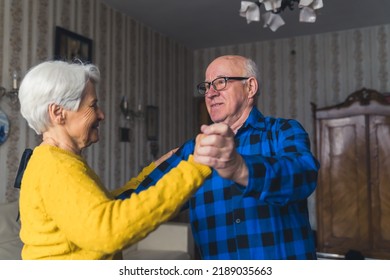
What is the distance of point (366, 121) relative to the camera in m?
3.86

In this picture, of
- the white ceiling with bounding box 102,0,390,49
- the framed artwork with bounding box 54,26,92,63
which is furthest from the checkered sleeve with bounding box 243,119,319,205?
the white ceiling with bounding box 102,0,390,49

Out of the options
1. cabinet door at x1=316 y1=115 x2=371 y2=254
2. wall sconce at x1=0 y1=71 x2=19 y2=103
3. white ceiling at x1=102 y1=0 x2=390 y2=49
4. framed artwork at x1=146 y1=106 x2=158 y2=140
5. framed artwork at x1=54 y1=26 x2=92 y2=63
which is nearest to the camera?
wall sconce at x1=0 y1=71 x2=19 y2=103

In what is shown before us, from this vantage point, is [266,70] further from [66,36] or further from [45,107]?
[45,107]

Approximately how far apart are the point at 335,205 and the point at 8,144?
3.25 meters

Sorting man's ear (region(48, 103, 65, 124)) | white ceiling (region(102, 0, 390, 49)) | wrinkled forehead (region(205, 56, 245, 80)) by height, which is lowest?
man's ear (region(48, 103, 65, 124))

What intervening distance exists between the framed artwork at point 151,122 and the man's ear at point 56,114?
3.40 metres

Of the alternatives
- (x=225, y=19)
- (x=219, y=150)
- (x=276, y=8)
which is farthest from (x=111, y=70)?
(x=219, y=150)

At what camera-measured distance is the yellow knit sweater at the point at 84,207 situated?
74 centimetres

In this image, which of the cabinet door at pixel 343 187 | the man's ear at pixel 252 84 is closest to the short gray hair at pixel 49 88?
the man's ear at pixel 252 84

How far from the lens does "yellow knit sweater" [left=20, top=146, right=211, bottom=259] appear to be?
2.42 feet

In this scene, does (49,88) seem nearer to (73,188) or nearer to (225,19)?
(73,188)

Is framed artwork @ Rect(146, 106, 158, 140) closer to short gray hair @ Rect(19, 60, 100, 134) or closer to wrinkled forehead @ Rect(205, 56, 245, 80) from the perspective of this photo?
wrinkled forehead @ Rect(205, 56, 245, 80)

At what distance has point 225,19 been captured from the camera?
4.18 metres

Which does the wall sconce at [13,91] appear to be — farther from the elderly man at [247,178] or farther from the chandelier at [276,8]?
the elderly man at [247,178]
